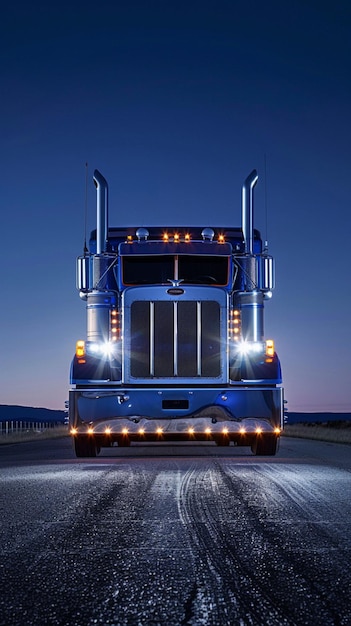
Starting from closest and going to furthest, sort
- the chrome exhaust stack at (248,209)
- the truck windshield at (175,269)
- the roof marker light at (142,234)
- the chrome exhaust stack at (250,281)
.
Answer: the chrome exhaust stack at (250,281)
the truck windshield at (175,269)
the chrome exhaust stack at (248,209)
the roof marker light at (142,234)

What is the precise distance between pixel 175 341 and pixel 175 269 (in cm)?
138

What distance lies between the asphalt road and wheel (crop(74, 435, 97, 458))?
17.5 ft

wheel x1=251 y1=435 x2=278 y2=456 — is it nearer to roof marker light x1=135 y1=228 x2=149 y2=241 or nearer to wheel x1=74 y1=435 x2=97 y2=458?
wheel x1=74 y1=435 x2=97 y2=458

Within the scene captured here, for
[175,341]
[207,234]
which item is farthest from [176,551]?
[207,234]

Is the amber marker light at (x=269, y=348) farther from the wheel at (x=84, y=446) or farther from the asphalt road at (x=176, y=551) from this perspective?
the asphalt road at (x=176, y=551)

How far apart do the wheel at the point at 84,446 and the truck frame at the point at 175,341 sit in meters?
0.03

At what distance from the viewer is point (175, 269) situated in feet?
60.8

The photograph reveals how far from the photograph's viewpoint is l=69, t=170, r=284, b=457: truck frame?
58.0 ft

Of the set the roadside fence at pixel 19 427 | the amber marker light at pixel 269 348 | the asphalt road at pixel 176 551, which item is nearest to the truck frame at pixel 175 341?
the amber marker light at pixel 269 348

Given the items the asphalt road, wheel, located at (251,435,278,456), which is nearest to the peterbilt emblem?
wheel, located at (251,435,278,456)

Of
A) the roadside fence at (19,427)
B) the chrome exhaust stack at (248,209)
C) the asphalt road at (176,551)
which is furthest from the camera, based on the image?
the roadside fence at (19,427)

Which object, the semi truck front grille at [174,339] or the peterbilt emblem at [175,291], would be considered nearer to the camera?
the semi truck front grille at [174,339]

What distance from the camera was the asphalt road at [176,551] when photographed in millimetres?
4871

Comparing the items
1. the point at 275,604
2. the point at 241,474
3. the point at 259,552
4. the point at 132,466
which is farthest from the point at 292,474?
the point at 275,604
